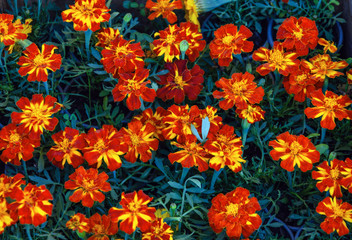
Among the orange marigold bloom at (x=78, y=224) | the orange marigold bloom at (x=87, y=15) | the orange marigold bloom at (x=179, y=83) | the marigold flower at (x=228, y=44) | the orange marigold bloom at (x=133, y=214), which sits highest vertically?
the orange marigold bloom at (x=87, y=15)

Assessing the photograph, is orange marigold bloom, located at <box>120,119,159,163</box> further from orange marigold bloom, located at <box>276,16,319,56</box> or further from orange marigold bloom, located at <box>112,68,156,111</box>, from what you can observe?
orange marigold bloom, located at <box>276,16,319,56</box>

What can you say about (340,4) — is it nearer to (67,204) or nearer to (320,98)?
(320,98)

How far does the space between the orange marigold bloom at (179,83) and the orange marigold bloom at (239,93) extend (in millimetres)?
87

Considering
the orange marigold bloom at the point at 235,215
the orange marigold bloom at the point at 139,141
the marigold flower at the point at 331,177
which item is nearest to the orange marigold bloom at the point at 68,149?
the orange marigold bloom at the point at 139,141

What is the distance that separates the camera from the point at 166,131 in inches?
50.4

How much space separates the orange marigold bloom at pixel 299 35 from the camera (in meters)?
1.42

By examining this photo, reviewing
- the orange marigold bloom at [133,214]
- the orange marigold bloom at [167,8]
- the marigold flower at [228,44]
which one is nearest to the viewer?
the orange marigold bloom at [133,214]

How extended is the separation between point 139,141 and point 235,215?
31 cm

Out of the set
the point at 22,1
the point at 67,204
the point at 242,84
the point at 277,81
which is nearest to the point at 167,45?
the point at 242,84

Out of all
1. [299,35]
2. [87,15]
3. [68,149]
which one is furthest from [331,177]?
[87,15]

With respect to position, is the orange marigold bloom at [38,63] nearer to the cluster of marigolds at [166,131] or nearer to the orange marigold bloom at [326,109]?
the cluster of marigolds at [166,131]

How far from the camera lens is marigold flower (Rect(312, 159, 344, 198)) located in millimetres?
1229

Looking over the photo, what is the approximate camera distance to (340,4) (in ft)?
5.69

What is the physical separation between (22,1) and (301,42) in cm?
95
